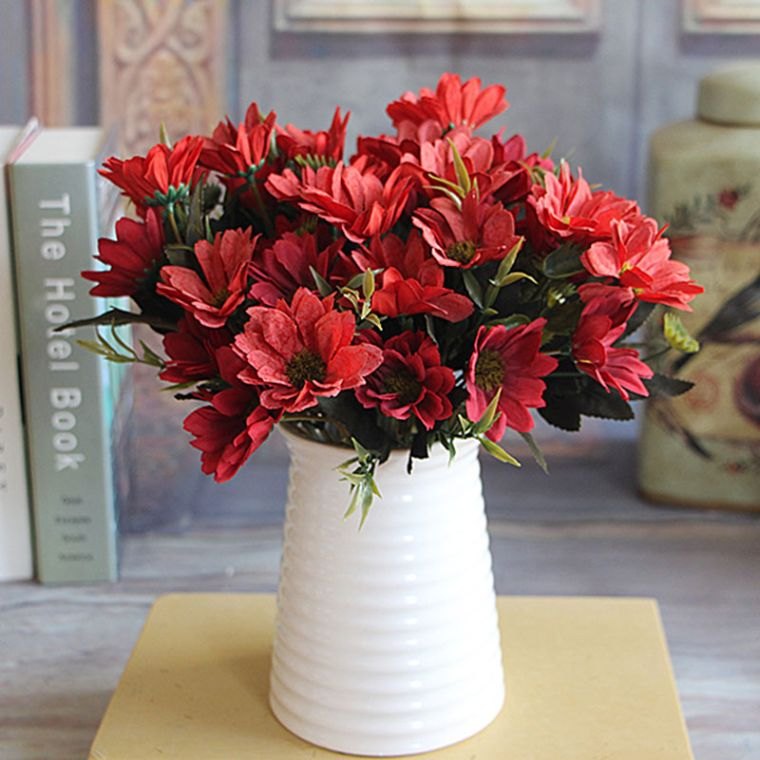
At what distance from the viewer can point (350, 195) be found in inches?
21.3

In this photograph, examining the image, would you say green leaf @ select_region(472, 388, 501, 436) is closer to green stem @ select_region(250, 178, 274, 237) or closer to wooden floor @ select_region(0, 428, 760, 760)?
green stem @ select_region(250, 178, 274, 237)

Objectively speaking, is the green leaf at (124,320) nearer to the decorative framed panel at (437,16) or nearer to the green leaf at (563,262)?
the green leaf at (563,262)

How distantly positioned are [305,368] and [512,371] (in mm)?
86

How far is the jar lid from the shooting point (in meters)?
0.88

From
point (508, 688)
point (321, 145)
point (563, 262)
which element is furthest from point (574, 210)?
point (508, 688)

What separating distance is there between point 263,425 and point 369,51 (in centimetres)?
58

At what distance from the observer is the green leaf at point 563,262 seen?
530 mm

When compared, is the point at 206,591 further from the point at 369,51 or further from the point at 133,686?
the point at 369,51

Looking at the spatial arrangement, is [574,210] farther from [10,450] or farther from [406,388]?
[10,450]

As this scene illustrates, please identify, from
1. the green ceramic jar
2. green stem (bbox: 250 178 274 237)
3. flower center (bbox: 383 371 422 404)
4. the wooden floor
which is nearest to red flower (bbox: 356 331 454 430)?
flower center (bbox: 383 371 422 404)

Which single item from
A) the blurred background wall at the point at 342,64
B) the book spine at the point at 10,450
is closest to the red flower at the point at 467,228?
the book spine at the point at 10,450

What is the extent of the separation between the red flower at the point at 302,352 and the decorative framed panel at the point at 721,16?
1.96 ft

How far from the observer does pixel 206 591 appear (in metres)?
0.86

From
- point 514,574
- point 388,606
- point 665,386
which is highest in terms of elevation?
point 665,386
